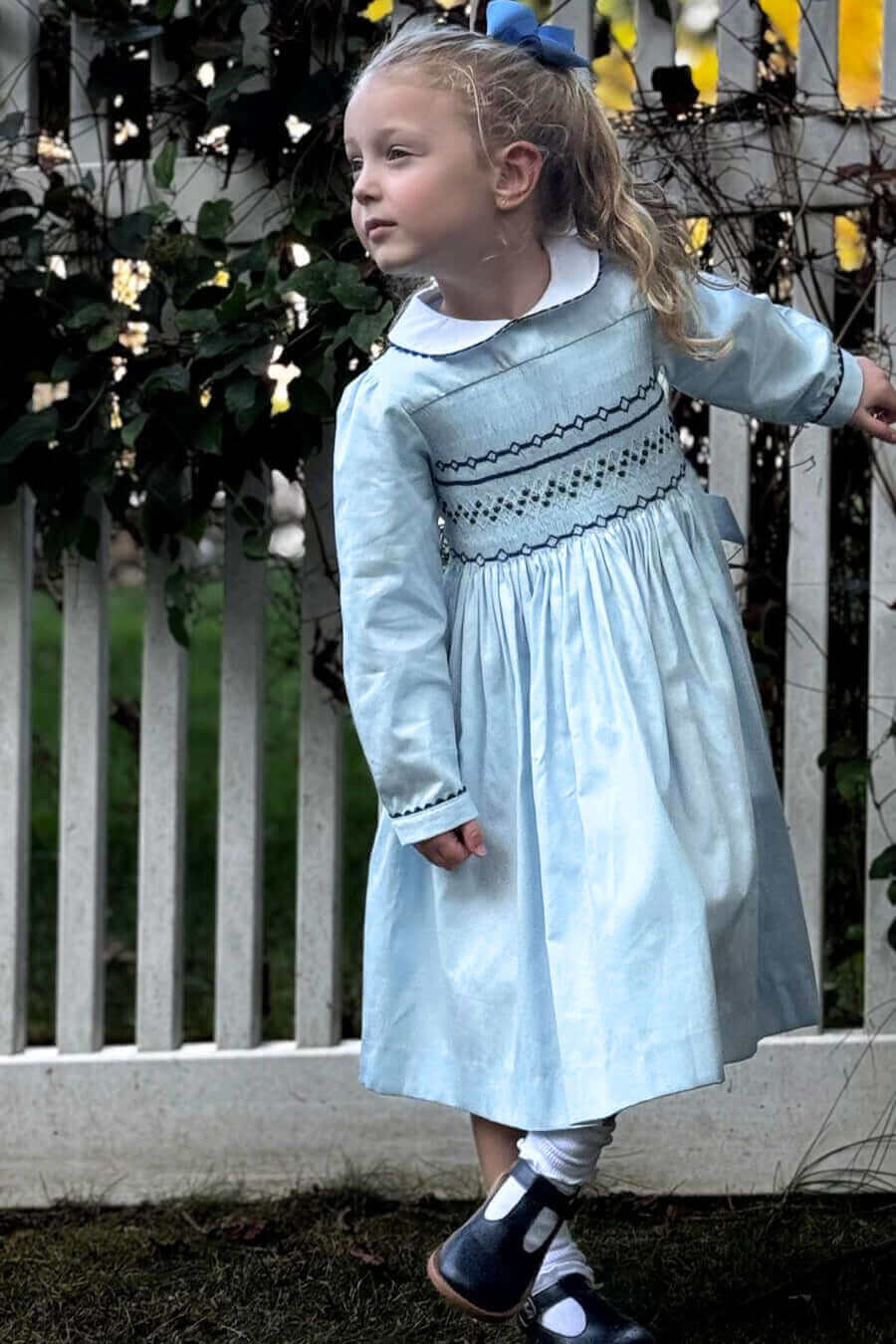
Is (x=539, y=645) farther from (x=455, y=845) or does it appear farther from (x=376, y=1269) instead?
(x=376, y=1269)

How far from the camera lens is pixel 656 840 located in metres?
2.09

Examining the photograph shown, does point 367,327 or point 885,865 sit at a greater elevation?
point 367,327

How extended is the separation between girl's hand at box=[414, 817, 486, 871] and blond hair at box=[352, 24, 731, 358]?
0.68 metres

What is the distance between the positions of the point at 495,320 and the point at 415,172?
0.22m

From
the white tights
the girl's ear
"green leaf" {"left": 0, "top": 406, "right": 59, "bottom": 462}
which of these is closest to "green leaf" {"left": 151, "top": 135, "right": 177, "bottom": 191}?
"green leaf" {"left": 0, "top": 406, "right": 59, "bottom": 462}

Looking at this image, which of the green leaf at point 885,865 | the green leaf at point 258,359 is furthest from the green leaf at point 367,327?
the green leaf at point 885,865

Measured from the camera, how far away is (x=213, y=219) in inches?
110

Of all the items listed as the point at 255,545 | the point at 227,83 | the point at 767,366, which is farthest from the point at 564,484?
the point at 227,83

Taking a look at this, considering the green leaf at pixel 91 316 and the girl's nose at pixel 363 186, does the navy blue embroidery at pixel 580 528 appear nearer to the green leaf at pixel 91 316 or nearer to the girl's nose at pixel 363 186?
the girl's nose at pixel 363 186

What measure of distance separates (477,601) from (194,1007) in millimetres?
2173

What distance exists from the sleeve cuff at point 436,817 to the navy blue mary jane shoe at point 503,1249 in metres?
0.43

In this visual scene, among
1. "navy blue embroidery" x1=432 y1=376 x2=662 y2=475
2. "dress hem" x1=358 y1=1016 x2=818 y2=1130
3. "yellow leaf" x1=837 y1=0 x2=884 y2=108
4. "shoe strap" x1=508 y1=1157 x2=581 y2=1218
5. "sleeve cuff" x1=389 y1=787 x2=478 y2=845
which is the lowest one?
"shoe strap" x1=508 y1=1157 x2=581 y2=1218

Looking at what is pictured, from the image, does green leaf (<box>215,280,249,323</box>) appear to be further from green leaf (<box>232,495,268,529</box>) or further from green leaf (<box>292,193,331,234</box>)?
green leaf (<box>232,495,268,529</box>)

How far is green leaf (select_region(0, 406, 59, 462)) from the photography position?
9.16ft
